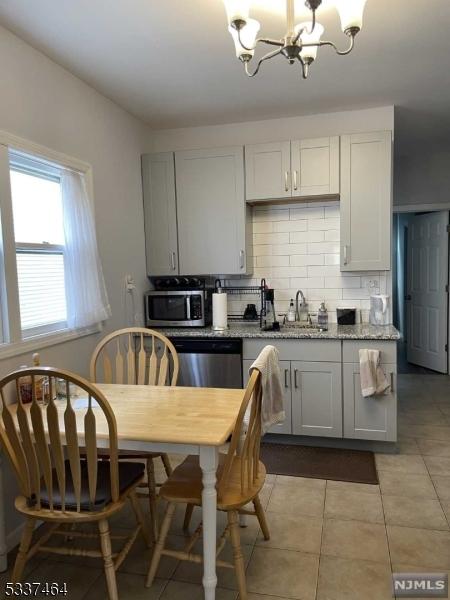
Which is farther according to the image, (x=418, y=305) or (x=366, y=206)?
(x=418, y=305)

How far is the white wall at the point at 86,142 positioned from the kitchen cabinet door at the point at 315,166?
1315 mm

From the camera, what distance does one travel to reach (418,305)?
5.64 meters

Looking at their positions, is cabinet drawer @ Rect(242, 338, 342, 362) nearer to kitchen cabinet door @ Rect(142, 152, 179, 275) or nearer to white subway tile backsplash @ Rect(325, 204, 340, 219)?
kitchen cabinet door @ Rect(142, 152, 179, 275)

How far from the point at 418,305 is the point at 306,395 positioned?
3.14 meters

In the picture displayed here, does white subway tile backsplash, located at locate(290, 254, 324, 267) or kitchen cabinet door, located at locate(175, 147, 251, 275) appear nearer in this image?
kitchen cabinet door, located at locate(175, 147, 251, 275)

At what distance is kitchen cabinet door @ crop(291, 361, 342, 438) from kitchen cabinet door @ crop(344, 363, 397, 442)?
0.06 meters

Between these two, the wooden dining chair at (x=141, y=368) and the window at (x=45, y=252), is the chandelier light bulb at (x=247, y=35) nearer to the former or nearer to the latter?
the window at (x=45, y=252)

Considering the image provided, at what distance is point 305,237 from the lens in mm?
3779

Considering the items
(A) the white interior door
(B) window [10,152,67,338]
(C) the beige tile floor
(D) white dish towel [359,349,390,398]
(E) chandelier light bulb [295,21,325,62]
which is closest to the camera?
(E) chandelier light bulb [295,21,325,62]

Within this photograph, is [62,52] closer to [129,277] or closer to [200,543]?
[129,277]

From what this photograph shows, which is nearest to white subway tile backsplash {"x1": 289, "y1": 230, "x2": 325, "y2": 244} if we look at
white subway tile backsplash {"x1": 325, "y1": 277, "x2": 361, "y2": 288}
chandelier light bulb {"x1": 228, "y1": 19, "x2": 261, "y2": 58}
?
white subway tile backsplash {"x1": 325, "y1": 277, "x2": 361, "y2": 288}

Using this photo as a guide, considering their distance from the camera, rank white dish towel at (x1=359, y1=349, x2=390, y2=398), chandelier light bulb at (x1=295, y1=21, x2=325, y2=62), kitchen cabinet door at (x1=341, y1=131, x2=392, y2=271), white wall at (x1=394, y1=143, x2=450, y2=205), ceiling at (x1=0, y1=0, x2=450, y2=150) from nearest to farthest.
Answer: chandelier light bulb at (x1=295, y1=21, x2=325, y2=62), ceiling at (x1=0, y1=0, x2=450, y2=150), white dish towel at (x1=359, y1=349, x2=390, y2=398), kitchen cabinet door at (x1=341, y1=131, x2=392, y2=271), white wall at (x1=394, y1=143, x2=450, y2=205)

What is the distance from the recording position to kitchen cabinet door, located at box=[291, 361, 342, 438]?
3.17m

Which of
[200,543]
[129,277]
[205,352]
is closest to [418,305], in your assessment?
[205,352]
